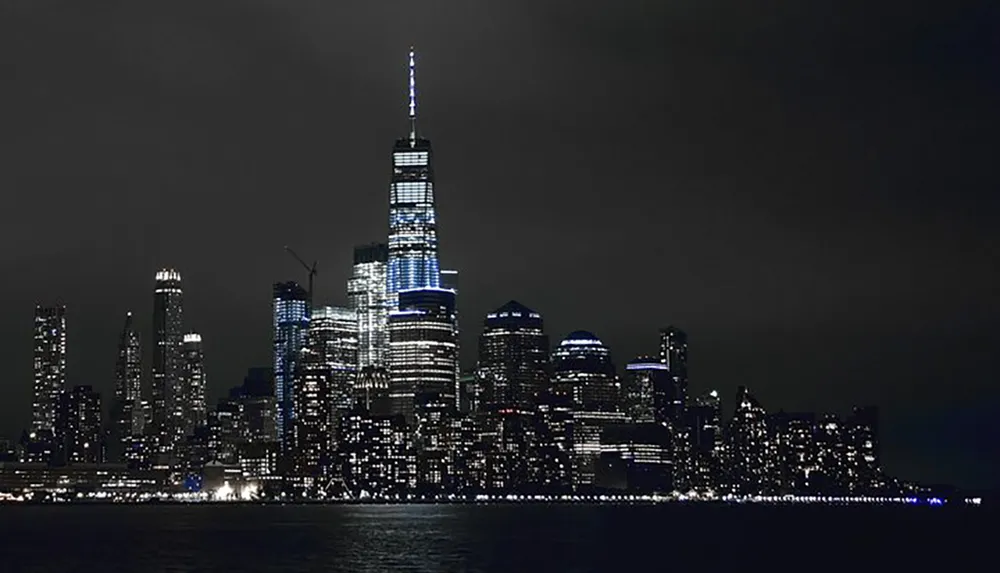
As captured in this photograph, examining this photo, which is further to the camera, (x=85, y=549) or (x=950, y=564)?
(x=85, y=549)

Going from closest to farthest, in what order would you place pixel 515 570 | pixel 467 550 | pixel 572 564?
pixel 515 570
pixel 572 564
pixel 467 550

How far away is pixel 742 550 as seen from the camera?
601 ft

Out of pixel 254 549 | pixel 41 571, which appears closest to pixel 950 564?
pixel 254 549

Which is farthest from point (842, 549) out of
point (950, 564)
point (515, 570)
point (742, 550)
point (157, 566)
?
point (157, 566)

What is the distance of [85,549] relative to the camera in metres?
184

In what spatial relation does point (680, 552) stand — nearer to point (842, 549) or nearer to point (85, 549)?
point (842, 549)

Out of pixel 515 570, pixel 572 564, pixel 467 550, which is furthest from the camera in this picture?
pixel 467 550

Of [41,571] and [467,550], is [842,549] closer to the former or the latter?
[467,550]

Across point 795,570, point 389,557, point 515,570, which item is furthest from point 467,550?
point 795,570

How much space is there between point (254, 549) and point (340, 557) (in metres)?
20.5

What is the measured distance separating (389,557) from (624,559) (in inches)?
927

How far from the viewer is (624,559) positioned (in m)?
167

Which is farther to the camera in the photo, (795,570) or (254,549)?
(254,549)

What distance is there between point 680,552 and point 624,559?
626 inches
